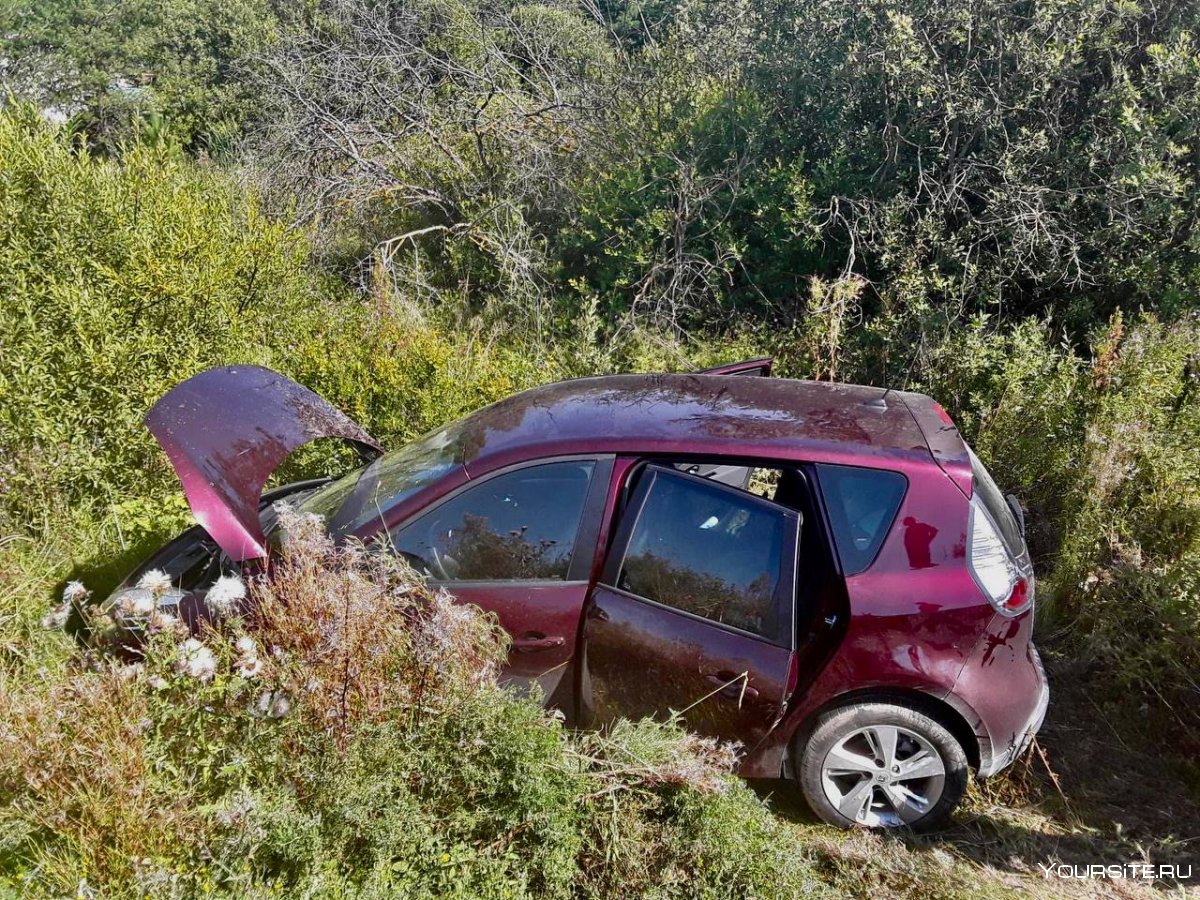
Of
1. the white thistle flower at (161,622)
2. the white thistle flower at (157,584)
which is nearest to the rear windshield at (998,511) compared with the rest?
the white thistle flower at (161,622)

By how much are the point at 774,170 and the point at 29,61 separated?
58.3 feet

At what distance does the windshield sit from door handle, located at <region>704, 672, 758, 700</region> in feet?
4.56

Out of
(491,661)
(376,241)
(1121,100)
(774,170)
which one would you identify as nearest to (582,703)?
(491,661)

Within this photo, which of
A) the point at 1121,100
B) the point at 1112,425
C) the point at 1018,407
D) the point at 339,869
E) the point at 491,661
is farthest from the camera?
the point at 1121,100

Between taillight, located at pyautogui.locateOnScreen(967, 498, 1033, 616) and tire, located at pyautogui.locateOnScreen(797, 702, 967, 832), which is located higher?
taillight, located at pyautogui.locateOnScreen(967, 498, 1033, 616)

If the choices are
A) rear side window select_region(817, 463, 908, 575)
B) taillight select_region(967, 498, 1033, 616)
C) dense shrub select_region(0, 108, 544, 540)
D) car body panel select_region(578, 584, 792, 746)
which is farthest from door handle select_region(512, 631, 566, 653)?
dense shrub select_region(0, 108, 544, 540)

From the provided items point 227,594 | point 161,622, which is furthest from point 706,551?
point 161,622

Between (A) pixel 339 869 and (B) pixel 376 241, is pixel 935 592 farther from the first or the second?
(B) pixel 376 241

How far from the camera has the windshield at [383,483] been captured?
3.66m

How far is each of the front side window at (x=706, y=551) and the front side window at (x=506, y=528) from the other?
0.29m

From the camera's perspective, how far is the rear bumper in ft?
11.2

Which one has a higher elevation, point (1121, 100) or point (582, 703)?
point (1121, 100)

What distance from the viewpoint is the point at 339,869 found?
2.83 metres

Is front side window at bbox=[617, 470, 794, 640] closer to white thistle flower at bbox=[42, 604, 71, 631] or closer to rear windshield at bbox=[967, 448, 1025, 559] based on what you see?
rear windshield at bbox=[967, 448, 1025, 559]
